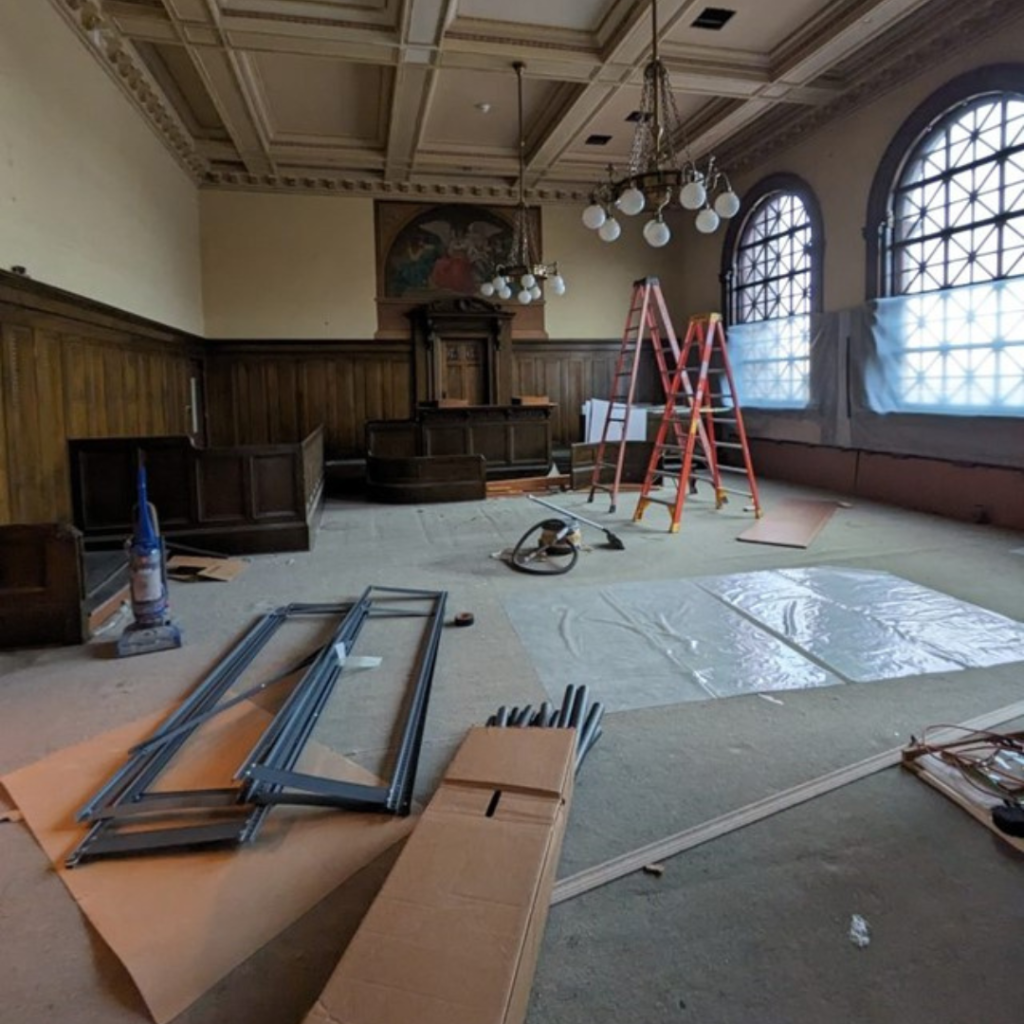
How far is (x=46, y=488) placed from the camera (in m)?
4.83

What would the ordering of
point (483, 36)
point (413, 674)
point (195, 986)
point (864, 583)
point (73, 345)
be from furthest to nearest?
point (483, 36), point (73, 345), point (864, 583), point (413, 674), point (195, 986)

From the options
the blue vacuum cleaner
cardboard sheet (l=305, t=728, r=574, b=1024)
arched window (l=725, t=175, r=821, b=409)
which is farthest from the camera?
arched window (l=725, t=175, r=821, b=409)

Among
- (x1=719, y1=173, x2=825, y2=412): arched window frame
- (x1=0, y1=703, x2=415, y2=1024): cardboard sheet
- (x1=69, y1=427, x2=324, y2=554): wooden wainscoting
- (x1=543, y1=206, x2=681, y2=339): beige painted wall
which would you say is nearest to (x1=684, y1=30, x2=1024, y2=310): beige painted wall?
(x1=719, y1=173, x2=825, y2=412): arched window frame

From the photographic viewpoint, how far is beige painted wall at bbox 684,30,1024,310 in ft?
21.7

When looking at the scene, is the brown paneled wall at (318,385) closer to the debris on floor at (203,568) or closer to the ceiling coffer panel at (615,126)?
→ the ceiling coffer panel at (615,126)

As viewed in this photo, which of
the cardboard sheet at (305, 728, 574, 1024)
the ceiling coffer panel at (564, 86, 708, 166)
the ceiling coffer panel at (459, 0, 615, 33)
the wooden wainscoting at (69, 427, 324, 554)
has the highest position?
the ceiling coffer panel at (564, 86, 708, 166)

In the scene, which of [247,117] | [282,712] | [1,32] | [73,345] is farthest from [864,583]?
[247,117]

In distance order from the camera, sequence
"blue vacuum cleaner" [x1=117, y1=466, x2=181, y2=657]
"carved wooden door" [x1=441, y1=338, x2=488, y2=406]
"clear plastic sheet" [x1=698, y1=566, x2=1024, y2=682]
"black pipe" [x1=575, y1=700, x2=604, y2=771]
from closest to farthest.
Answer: "black pipe" [x1=575, y1=700, x2=604, y2=771] < "clear plastic sheet" [x1=698, y1=566, x2=1024, y2=682] < "blue vacuum cleaner" [x1=117, y1=466, x2=181, y2=657] < "carved wooden door" [x1=441, y1=338, x2=488, y2=406]

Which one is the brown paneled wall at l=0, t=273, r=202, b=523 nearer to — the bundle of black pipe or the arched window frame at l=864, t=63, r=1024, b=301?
the bundle of black pipe

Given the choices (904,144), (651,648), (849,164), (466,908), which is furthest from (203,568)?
(849,164)

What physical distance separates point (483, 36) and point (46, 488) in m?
5.18

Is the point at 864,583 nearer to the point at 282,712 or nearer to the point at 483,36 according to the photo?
the point at 282,712

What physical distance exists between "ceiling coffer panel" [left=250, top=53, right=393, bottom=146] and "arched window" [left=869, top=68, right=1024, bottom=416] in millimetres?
5205

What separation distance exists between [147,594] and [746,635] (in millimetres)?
2868
